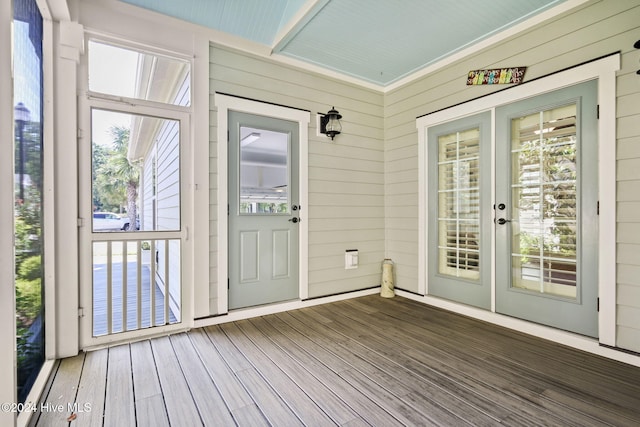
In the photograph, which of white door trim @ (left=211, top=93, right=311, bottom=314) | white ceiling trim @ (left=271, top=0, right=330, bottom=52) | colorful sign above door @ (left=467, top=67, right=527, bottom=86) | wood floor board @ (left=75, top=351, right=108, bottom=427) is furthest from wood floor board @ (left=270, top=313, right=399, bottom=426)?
colorful sign above door @ (left=467, top=67, right=527, bottom=86)

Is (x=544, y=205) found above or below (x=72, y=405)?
above

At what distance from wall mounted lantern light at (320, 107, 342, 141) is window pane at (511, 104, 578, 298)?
181 centimetres

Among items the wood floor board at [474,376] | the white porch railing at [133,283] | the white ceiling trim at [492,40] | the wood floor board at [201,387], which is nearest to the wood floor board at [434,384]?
the wood floor board at [474,376]

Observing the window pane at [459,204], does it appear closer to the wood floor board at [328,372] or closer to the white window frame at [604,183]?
the white window frame at [604,183]

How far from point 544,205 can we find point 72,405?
370 centimetres

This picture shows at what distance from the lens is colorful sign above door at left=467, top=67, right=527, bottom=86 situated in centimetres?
291

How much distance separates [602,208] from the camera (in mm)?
2404

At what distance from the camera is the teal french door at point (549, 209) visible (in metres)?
2.50

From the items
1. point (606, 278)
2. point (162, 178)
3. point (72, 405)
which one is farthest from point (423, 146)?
point (72, 405)

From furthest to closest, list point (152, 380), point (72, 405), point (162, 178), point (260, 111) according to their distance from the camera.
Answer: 1. point (260, 111)
2. point (162, 178)
3. point (152, 380)
4. point (72, 405)

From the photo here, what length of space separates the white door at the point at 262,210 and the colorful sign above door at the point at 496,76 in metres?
1.94

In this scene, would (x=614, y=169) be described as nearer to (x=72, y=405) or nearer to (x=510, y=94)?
(x=510, y=94)

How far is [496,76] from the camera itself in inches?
121

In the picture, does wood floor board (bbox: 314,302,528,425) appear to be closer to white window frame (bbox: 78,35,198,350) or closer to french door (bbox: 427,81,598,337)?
french door (bbox: 427,81,598,337)
